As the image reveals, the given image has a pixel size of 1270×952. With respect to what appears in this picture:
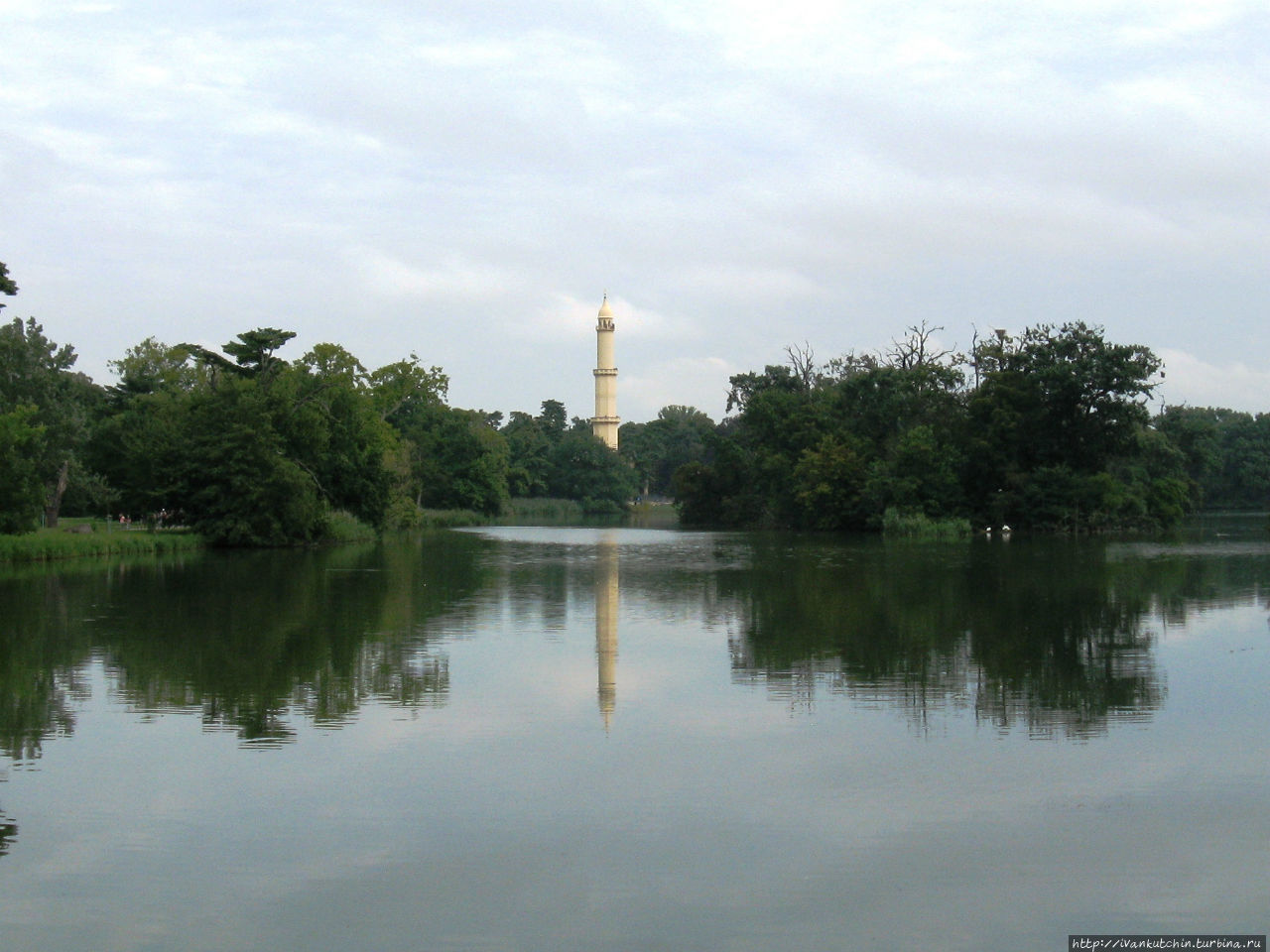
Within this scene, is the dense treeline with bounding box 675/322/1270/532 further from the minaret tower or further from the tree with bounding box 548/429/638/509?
the minaret tower

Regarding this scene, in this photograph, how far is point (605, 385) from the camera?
132625 millimetres

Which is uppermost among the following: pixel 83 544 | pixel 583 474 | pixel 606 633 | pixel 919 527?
pixel 583 474

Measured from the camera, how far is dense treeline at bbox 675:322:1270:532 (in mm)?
59750

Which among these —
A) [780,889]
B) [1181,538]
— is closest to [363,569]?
[780,889]

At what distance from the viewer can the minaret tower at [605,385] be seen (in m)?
131

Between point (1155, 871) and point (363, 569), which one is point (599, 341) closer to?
point (363, 569)

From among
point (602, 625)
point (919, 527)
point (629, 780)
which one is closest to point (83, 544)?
point (602, 625)

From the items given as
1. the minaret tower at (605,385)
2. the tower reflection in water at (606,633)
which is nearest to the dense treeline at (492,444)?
the tower reflection in water at (606,633)

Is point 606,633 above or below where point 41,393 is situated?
below

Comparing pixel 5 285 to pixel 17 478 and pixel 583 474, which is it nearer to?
pixel 17 478

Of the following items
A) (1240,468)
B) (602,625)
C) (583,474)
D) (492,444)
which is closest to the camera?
(602,625)

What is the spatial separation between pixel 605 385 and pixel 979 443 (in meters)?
73.8

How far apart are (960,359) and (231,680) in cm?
5968

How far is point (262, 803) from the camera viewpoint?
28.2 feet
